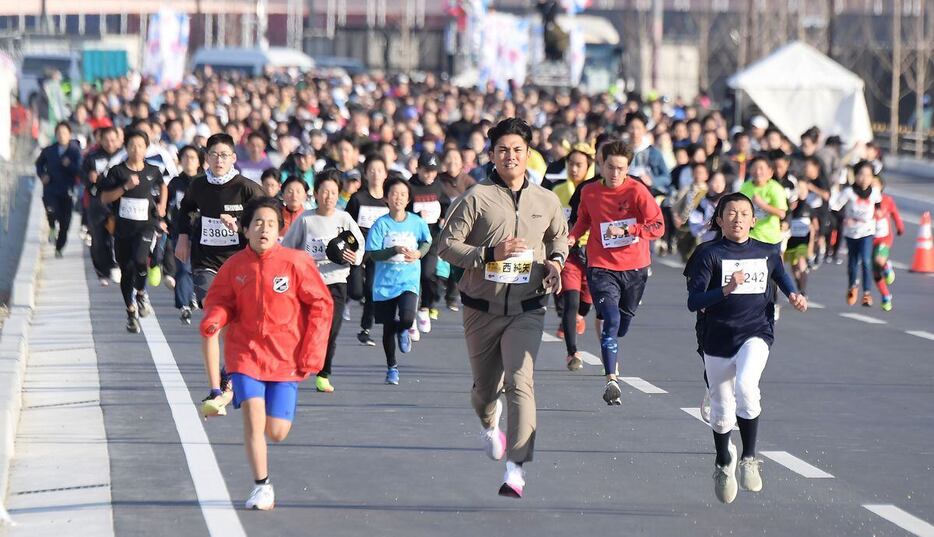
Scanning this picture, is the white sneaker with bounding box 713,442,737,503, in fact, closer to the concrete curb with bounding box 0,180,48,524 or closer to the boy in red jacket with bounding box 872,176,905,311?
the concrete curb with bounding box 0,180,48,524

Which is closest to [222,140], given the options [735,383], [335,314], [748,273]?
[335,314]

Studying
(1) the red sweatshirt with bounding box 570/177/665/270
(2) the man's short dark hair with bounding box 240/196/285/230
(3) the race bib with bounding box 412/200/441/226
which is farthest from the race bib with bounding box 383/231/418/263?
(2) the man's short dark hair with bounding box 240/196/285/230

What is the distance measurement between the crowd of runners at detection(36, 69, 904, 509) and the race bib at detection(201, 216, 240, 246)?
1 cm

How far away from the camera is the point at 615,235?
40.7ft

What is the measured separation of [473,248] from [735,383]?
1373 mm

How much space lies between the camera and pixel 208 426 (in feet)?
35.7

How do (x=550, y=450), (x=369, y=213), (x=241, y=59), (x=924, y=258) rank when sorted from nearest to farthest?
(x=550, y=450)
(x=369, y=213)
(x=924, y=258)
(x=241, y=59)

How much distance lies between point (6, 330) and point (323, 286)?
20.4 ft

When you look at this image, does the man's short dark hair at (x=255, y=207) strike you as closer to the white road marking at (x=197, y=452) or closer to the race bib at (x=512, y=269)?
the race bib at (x=512, y=269)

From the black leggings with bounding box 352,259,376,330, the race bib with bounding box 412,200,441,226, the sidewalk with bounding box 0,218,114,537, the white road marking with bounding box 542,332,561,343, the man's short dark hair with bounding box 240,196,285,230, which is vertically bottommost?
the sidewalk with bounding box 0,218,114,537

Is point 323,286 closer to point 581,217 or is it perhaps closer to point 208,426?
point 208,426

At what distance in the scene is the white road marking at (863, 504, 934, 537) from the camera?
8227 millimetres

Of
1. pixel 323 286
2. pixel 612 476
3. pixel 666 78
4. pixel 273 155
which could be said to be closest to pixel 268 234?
pixel 323 286

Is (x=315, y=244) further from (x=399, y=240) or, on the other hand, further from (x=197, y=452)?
(x=197, y=452)
